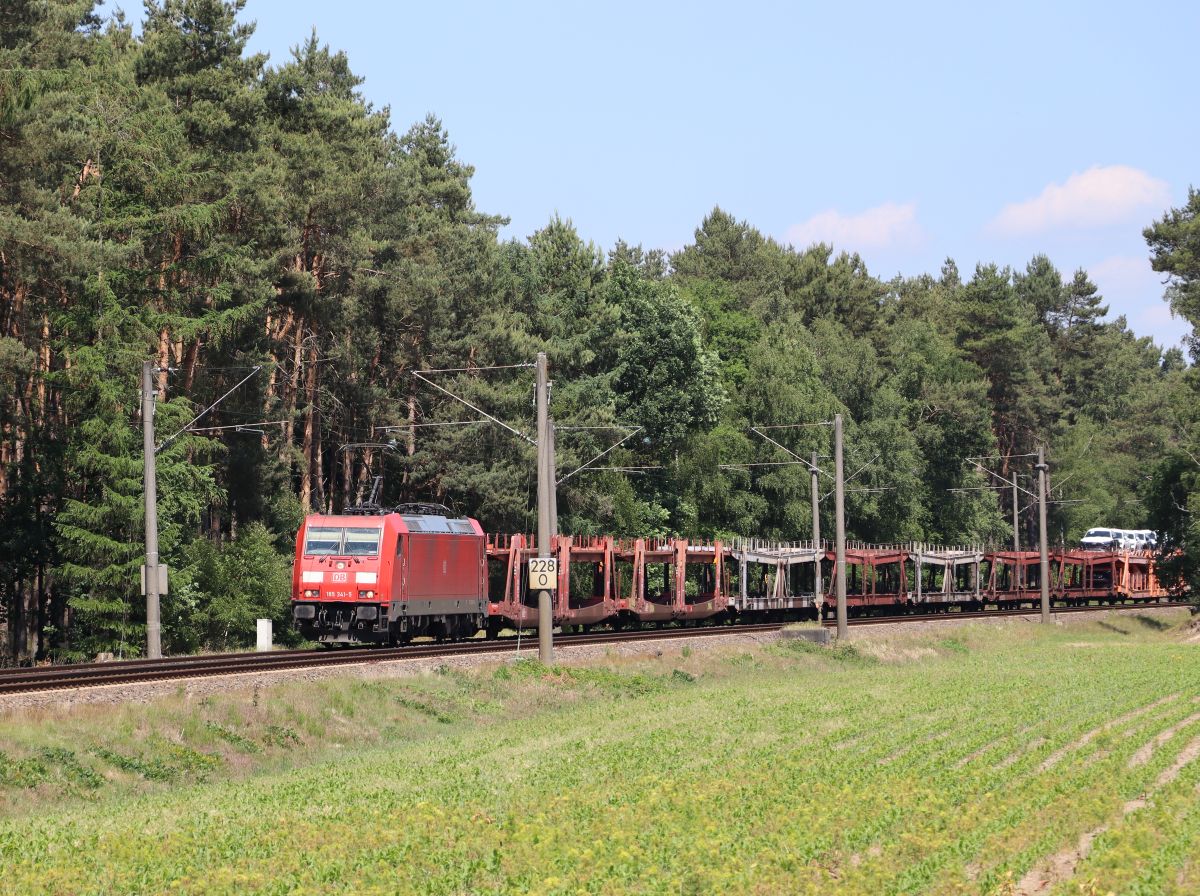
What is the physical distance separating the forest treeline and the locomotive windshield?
12.2ft

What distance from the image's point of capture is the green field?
48.4 feet

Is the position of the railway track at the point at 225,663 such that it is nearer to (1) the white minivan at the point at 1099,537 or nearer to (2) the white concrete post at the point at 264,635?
(2) the white concrete post at the point at 264,635

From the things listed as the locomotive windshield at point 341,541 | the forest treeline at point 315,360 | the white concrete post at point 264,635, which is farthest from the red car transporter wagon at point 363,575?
the forest treeline at point 315,360

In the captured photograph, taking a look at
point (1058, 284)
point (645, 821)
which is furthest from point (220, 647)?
point (1058, 284)

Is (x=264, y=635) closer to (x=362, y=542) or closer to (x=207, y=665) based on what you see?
(x=362, y=542)

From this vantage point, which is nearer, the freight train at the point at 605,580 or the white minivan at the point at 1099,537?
the freight train at the point at 605,580

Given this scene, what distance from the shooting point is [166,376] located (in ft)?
165

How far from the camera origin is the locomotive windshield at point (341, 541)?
38.4m

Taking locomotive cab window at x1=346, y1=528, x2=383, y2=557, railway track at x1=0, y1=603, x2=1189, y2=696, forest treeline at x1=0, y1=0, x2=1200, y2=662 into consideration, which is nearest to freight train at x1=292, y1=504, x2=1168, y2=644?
locomotive cab window at x1=346, y1=528, x2=383, y2=557

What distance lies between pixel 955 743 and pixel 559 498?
46130 millimetres

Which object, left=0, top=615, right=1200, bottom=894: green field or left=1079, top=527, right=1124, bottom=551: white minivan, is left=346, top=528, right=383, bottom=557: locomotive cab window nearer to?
left=0, top=615, right=1200, bottom=894: green field

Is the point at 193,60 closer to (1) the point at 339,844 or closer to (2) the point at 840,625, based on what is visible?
(2) the point at 840,625

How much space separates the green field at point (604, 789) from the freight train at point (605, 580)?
5516 millimetres

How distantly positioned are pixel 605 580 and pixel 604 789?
33.8 m
